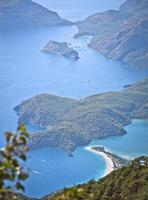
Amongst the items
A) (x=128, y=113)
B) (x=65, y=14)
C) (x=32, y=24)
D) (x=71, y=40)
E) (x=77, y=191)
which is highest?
(x=65, y=14)

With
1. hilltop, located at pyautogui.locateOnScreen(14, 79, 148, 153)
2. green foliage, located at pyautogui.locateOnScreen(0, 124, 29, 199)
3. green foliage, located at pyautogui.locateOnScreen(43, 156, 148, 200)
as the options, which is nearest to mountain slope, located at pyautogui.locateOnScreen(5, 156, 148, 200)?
green foliage, located at pyautogui.locateOnScreen(43, 156, 148, 200)

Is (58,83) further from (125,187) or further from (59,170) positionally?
(125,187)

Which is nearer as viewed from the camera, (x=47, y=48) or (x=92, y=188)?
(x=92, y=188)

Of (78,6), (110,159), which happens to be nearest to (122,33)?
(78,6)

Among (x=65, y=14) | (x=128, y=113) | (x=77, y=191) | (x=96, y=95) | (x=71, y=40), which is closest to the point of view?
(x=77, y=191)

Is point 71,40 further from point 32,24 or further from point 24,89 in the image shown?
point 24,89

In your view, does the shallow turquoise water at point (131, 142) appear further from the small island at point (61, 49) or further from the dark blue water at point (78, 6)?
the dark blue water at point (78, 6)

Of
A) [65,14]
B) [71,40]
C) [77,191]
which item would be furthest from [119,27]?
[77,191]
